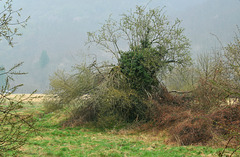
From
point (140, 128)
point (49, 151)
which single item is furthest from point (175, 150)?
point (140, 128)

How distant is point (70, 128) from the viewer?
14867 mm

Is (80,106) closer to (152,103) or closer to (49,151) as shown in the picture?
(152,103)

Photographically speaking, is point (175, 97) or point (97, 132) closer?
point (97, 132)

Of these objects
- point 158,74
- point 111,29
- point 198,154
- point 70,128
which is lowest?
point 198,154

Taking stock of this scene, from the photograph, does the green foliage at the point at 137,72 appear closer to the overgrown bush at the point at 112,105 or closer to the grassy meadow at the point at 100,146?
the overgrown bush at the point at 112,105

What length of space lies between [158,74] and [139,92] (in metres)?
2.20

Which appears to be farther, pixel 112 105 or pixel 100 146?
pixel 112 105

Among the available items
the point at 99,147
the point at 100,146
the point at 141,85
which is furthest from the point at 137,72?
the point at 99,147

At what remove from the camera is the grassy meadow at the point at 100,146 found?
27.0ft

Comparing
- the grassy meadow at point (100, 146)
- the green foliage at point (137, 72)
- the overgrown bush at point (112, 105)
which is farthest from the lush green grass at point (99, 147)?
the green foliage at point (137, 72)

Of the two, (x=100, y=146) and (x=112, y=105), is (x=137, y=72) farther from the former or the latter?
(x=100, y=146)

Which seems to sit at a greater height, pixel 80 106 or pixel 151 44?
pixel 151 44

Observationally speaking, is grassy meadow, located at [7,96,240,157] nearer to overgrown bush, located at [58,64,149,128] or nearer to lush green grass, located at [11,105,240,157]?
lush green grass, located at [11,105,240,157]

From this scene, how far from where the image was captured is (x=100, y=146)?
9.73 metres
